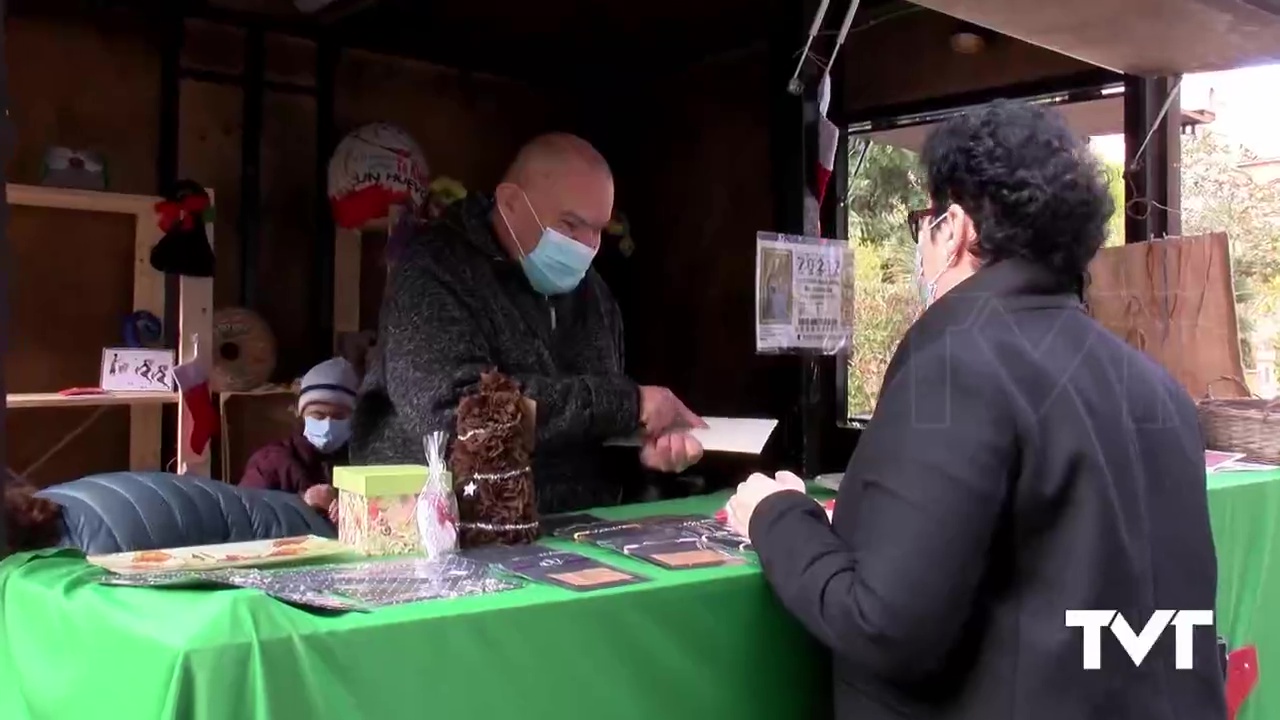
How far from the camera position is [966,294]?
1.22 m

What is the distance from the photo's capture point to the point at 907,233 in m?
2.13

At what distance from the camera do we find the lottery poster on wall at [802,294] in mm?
2029

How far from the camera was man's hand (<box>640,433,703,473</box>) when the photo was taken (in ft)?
5.65

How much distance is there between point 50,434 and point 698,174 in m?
2.51

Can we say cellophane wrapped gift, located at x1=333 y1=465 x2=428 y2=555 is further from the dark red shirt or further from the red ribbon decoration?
the red ribbon decoration

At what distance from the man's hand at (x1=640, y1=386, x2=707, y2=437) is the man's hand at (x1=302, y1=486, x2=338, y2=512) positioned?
598mm

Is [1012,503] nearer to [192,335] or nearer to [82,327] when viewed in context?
[192,335]

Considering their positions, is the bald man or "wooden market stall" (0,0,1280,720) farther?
"wooden market stall" (0,0,1280,720)

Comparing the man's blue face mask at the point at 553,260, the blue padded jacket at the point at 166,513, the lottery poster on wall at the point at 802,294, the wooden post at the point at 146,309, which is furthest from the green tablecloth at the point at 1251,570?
the wooden post at the point at 146,309

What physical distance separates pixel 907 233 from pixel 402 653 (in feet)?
4.75

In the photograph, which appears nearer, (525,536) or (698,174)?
(525,536)

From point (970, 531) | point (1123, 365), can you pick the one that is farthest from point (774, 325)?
point (970, 531)

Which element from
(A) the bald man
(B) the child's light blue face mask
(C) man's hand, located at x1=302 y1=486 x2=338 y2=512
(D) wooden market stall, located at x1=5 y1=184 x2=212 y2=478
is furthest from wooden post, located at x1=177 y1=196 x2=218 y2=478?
(A) the bald man

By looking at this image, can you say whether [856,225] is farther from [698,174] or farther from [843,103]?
[698,174]
